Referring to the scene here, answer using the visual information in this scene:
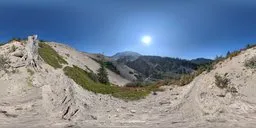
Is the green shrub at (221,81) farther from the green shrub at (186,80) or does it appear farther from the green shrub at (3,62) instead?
the green shrub at (3,62)

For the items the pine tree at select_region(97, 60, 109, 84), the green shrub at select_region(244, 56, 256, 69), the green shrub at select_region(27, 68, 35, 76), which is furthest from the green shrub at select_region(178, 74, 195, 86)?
the pine tree at select_region(97, 60, 109, 84)

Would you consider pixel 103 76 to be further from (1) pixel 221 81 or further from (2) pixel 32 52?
(1) pixel 221 81

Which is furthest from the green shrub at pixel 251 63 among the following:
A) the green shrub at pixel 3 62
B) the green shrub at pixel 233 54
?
the green shrub at pixel 3 62

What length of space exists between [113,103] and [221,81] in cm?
1417

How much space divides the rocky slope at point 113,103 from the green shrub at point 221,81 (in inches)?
23.5

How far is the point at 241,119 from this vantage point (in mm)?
45594

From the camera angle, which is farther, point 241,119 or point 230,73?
point 230,73

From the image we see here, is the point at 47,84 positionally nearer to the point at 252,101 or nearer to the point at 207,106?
the point at 207,106

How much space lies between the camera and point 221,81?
53312 millimetres

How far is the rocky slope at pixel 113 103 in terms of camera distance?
4547cm

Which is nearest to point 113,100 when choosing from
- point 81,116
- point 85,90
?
point 85,90

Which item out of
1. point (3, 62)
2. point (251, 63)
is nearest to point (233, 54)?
point (251, 63)

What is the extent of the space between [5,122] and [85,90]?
47.8 feet

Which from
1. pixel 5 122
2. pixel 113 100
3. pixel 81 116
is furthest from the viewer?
pixel 113 100
